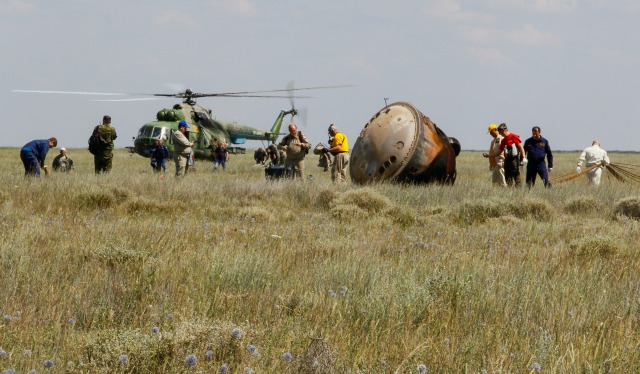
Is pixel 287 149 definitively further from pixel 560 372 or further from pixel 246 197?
pixel 560 372

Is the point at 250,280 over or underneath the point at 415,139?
underneath

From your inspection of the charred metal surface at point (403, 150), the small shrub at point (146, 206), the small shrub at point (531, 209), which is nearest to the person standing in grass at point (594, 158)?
the charred metal surface at point (403, 150)

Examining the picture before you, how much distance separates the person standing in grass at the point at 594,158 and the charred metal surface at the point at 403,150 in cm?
344

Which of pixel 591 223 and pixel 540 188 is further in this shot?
pixel 540 188

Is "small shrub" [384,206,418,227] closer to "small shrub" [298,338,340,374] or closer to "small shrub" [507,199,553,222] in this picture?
"small shrub" [507,199,553,222]

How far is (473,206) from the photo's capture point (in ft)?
37.0

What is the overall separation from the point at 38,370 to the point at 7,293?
4.50 feet

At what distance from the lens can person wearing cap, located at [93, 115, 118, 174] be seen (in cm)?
1686

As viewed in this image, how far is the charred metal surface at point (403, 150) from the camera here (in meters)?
14.9

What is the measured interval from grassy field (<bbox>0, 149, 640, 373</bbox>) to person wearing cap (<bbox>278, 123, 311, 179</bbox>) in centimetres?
741

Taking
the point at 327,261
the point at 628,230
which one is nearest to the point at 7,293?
the point at 327,261

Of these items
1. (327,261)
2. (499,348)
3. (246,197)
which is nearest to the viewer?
(499,348)

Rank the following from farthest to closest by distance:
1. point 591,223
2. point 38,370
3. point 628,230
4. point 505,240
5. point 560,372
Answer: point 591,223, point 628,230, point 505,240, point 560,372, point 38,370

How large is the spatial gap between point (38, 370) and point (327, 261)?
313cm
